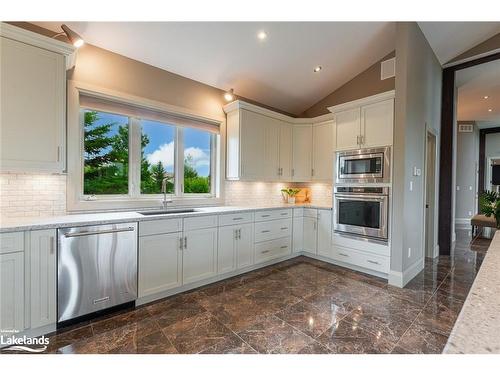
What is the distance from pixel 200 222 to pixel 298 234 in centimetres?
193

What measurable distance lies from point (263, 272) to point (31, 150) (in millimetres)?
2987

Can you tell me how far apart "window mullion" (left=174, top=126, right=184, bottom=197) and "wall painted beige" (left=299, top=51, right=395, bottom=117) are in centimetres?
273

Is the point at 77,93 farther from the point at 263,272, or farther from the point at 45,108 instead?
the point at 263,272

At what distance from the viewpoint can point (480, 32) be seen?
11.7 feet

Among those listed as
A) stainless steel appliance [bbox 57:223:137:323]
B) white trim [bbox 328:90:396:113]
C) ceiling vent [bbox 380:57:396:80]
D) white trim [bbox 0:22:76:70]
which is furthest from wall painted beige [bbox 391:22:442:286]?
white trim [bbox 0:22:76:70]

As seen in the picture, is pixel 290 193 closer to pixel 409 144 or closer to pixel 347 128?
pixel 347 128

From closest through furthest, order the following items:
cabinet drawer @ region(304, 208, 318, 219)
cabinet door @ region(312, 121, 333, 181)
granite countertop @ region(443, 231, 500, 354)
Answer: granite countertop @ region(443, 231, 500, 354), cabinet drawer @ region(304, 208, 318, 219), cabinet door @ region(312, 121, 333, 181)

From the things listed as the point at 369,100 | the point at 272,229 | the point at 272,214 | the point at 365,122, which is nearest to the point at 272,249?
the point at 272,229

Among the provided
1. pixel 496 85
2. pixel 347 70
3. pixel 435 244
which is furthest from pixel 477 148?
pixel 347 70

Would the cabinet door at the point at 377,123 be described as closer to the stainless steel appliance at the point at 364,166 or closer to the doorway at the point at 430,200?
the stainless steel appliance at the point at 364,166

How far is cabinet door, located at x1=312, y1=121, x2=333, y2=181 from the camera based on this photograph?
165 inches

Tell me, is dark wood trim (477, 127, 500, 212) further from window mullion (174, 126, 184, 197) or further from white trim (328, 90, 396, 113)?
window mullion (174, 126, 184, 197)

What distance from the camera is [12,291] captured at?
1887mm

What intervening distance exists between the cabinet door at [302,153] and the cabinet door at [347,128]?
75 centimetres
